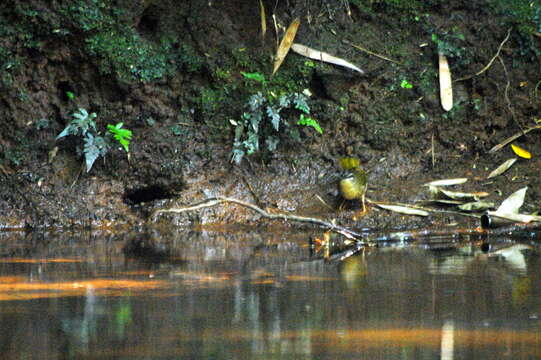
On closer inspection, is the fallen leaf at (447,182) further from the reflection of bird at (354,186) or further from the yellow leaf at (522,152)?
the yellow leaf at (522,152)

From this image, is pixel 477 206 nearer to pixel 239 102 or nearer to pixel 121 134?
pixel 239 102

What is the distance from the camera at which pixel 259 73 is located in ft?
29.1

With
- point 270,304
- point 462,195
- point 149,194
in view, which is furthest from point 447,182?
point 270,304

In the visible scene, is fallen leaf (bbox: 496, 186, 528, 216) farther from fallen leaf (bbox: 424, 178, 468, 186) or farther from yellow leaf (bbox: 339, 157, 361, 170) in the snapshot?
yellow leaf (bbox: 339, 157, 361, 170)

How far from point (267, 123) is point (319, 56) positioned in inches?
39.8

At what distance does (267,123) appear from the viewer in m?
8.77

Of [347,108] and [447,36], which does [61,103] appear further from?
[447,36]

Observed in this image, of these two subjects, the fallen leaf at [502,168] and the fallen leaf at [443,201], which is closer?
the fallen leaf at [443,201]

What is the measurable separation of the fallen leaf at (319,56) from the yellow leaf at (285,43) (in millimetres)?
110

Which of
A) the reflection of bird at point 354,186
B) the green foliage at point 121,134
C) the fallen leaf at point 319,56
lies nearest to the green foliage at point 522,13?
the fallen leaf at point 319,56

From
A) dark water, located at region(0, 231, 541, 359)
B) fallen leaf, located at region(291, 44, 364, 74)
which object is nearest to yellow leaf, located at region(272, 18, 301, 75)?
fallen leaf, located at region(291, 44, 364, 74)

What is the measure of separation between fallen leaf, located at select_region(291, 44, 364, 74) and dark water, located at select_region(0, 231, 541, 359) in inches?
129

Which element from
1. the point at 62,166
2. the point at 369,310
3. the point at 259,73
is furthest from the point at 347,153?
the point at 369,310

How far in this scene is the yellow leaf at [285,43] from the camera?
8.80 metres
